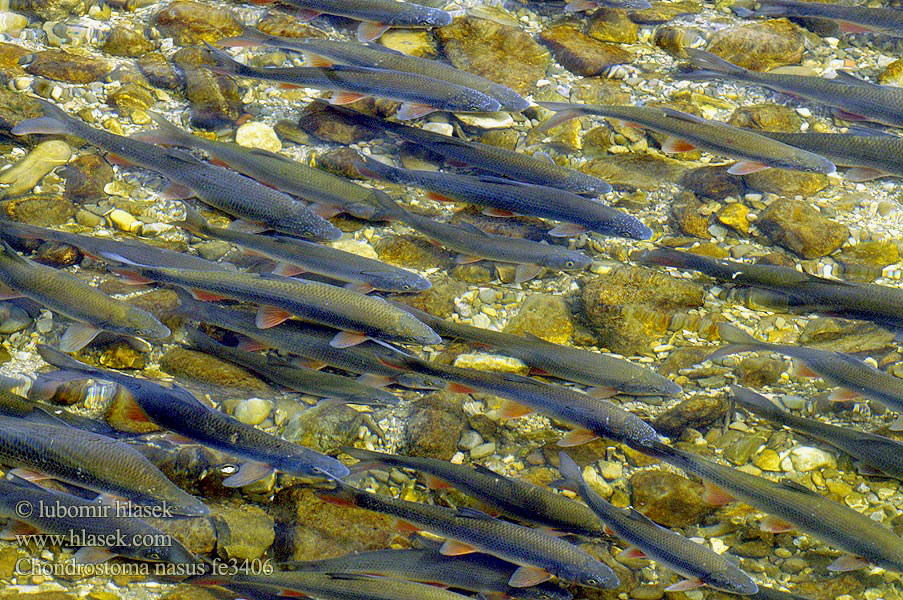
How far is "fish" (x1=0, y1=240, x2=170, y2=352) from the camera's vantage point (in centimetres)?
443

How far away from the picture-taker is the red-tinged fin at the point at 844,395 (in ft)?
14.5

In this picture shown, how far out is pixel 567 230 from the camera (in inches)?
210

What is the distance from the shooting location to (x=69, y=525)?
11.6 feet

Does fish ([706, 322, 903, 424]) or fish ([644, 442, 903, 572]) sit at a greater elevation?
fish ([706, 322, 903, 424])

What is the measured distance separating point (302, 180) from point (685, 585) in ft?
11.9

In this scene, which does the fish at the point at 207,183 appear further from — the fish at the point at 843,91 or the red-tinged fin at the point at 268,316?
the fish at the point at 843,91

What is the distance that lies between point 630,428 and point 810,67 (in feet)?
14.9

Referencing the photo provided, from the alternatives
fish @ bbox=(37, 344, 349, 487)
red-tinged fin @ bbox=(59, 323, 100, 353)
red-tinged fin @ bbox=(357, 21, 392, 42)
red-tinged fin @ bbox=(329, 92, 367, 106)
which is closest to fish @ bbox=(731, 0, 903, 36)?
red-tinged fin @ bbox=(357, 21, 392, 42)

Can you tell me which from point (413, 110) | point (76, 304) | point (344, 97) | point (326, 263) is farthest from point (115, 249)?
→ point (413, 110)

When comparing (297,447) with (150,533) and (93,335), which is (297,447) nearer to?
(150,533)

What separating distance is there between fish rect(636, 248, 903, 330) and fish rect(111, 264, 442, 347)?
1825 mm

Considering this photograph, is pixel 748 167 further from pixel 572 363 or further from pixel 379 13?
pixel 379 13

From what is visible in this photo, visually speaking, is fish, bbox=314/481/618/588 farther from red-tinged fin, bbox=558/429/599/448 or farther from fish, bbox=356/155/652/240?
fish, bbox=356/155/652/240

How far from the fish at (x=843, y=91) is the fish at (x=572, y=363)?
10.1 feet
